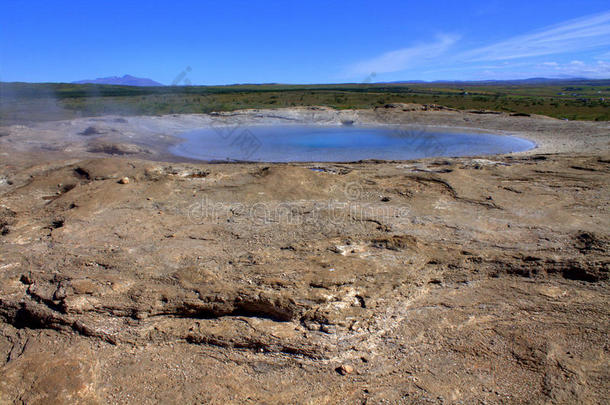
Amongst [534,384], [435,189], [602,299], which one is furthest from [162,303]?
[435,189]

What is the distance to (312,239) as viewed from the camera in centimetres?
494

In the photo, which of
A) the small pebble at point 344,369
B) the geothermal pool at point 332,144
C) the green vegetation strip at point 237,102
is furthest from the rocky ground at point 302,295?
the green vegetation strip at point 237,102

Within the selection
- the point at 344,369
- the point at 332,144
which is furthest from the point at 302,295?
the point at 332,144

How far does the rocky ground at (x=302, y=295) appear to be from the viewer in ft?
9.77

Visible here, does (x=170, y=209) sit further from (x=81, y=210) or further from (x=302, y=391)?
(x=302, y=391)

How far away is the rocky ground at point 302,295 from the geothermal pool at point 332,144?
7290 millimetres

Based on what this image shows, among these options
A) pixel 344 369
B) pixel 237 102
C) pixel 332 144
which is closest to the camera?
pixel 344 369

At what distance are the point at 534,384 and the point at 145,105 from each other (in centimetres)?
3324

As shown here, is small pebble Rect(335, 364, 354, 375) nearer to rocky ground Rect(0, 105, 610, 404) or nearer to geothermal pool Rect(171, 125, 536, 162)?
rocky ground Rect(0, 105, 610, 404)

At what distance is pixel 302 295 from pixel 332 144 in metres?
13.2

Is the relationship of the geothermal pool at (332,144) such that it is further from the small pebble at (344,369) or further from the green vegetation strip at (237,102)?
the small pebble at (344,369)

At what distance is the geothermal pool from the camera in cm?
1403

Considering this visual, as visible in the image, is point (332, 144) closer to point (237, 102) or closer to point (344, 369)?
point (344, 369)

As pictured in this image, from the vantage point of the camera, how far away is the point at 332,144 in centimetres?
1648
